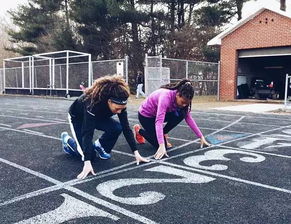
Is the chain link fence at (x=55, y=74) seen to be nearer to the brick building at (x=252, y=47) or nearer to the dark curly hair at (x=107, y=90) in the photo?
the brick building at (x=252, y=47)

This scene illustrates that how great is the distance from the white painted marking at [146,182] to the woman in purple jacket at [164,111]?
0.49 metres

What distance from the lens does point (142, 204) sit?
125 inches

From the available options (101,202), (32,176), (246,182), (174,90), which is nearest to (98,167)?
(32,176)

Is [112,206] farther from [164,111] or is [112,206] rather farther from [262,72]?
[262,72]

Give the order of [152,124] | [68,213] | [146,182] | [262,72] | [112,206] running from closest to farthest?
[68,213] → [112,206] → [146,182] → [152,124] → [262,72]

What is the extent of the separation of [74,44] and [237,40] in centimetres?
1474

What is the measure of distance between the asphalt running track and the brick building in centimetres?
1270

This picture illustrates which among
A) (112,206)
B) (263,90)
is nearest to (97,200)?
(112,206)

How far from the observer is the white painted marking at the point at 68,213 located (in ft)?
9.24

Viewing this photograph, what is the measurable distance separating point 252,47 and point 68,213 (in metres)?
17.5

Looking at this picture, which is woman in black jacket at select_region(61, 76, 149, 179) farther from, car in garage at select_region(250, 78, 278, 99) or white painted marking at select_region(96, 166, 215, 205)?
car in garage at select_region(250, 78, 278, 99)

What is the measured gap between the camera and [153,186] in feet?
12.2

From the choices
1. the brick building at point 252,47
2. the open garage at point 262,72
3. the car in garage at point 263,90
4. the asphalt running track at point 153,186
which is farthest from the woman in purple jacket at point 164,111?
the car in garage at point 263,90

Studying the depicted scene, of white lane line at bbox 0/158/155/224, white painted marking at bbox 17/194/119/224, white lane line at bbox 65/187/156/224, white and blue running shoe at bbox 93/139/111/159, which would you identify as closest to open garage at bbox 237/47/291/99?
white and blue running shoe at bbox 93/139/111/159
